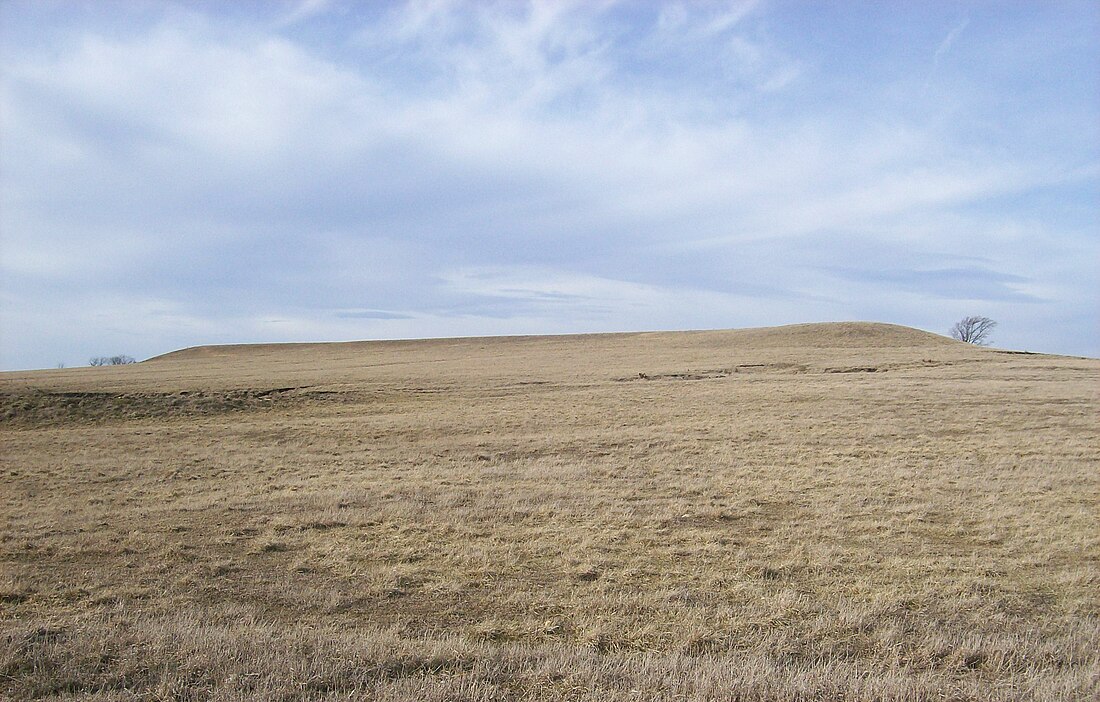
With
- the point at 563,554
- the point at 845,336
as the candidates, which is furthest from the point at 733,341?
the point at 563,554

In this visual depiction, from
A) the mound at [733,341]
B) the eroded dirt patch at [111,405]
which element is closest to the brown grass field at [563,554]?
the eroded dirt patch at [111,405]

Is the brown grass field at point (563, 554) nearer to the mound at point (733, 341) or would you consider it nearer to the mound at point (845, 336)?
the mound at point (845, 336)

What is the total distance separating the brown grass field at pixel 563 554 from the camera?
224 inches

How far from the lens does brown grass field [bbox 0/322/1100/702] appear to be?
5.69 meters

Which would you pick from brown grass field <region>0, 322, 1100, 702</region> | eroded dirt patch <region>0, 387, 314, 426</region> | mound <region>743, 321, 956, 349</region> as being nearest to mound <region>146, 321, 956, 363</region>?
mound <region>743, 321, 956, 349</region>

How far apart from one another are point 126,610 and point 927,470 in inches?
716

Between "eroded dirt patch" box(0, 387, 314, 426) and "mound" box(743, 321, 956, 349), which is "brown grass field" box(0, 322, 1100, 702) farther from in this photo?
"mound" box(743, 321, 956, 349)

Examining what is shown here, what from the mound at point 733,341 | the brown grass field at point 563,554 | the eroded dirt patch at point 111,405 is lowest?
the brown grass field at point 563,554

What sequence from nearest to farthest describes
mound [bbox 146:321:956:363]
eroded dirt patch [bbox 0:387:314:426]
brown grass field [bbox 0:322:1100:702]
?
brown grass field [bbox 0:322:1100:702]
eroded dirt patch [bbox 0:387:314:426]
mound [bbox 146:321:956:363]

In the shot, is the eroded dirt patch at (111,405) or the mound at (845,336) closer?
the eroded dirt patch at (111,405)

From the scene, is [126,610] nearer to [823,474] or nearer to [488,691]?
[488,691]

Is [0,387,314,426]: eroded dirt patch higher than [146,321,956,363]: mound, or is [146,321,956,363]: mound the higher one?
[146,321,956,363]: mound

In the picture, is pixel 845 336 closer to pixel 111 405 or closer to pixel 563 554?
pixel 111 405

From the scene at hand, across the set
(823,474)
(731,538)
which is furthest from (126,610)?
(823,474)
